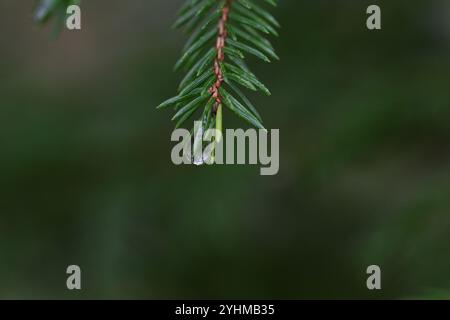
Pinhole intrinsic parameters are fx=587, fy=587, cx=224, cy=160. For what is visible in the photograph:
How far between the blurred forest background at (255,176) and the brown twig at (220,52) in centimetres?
64

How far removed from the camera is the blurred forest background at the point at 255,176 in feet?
4.52

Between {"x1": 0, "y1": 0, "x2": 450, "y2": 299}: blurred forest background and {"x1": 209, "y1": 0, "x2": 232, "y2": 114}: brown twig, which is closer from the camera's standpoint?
{"x1": 209, "y1": 0, "x2": 232, "y2": 114}: brown twig

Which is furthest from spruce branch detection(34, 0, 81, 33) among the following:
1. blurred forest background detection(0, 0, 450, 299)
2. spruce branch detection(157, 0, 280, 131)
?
blurred forest background detection(0, 0, 450, 299)

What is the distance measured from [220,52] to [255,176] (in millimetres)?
821

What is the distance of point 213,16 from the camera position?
0.78 metres

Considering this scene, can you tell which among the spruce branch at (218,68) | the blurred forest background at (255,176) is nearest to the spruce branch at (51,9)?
the spruce branch at (218,68)

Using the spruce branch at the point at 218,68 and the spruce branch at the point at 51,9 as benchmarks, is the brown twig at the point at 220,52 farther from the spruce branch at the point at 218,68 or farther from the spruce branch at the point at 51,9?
the spruce branch at the point at 51,9

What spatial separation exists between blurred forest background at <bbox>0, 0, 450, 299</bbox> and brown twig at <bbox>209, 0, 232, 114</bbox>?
64 cm

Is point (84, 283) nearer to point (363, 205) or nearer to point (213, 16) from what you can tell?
point (363, 205)

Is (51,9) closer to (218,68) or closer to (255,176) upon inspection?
(218,68)

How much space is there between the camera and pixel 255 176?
5.11 feet

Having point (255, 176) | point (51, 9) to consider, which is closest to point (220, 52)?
point (51, 9)

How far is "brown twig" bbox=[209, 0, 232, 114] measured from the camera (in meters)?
0.72

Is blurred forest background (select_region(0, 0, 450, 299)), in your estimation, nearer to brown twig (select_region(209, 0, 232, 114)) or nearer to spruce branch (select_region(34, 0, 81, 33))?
brown twig (select_region(209, 0, 232, 114))
